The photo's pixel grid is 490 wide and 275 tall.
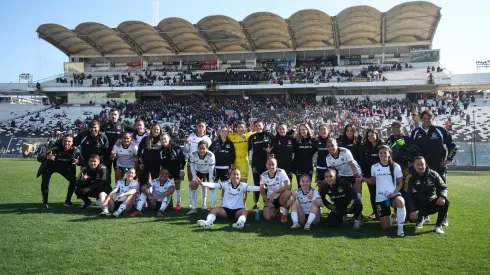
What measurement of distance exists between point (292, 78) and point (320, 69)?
4475 mm

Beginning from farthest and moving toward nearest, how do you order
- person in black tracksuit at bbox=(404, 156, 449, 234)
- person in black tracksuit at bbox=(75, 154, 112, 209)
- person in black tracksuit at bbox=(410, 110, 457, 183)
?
person in black tracksuit at bbox=(75, 154, 112, 209) < person in black tracksuit at bbox=(410, 110, 457, 183) < person in black tracksuit at bbox=(404, 156, 449, 234)

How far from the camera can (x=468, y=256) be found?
4.42 m

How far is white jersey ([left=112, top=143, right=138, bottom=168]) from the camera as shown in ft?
25.3

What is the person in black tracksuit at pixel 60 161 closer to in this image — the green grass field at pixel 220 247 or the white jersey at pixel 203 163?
the green grass field at pixel 220 247

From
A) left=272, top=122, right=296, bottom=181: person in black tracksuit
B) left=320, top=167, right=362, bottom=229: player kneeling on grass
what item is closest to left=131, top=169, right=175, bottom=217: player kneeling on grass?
left=272, top=122, right=296, bottom=181: person in black tracksuit

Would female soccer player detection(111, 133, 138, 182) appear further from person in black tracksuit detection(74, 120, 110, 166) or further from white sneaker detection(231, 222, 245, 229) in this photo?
white sneaker detection(231, 222, 245, 229)

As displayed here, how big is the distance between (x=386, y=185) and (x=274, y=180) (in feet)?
6.48

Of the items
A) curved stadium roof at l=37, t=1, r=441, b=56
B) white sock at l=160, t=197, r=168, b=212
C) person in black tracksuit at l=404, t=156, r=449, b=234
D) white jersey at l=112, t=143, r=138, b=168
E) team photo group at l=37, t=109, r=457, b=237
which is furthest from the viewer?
curved stadium roof at l=37, t=1, r=441, b=56

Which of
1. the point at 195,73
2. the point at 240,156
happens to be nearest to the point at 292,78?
the point at 195,73

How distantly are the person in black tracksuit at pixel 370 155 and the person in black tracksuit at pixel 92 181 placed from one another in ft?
17.2

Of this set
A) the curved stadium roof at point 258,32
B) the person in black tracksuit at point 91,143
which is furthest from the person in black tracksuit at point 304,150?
the curved stadium roof at point 258,32

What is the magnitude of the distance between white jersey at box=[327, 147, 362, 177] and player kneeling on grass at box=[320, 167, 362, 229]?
22.3 inches

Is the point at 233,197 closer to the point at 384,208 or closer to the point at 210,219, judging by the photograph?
the point at 210,219

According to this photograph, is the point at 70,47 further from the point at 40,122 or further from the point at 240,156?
the point at 240,156
